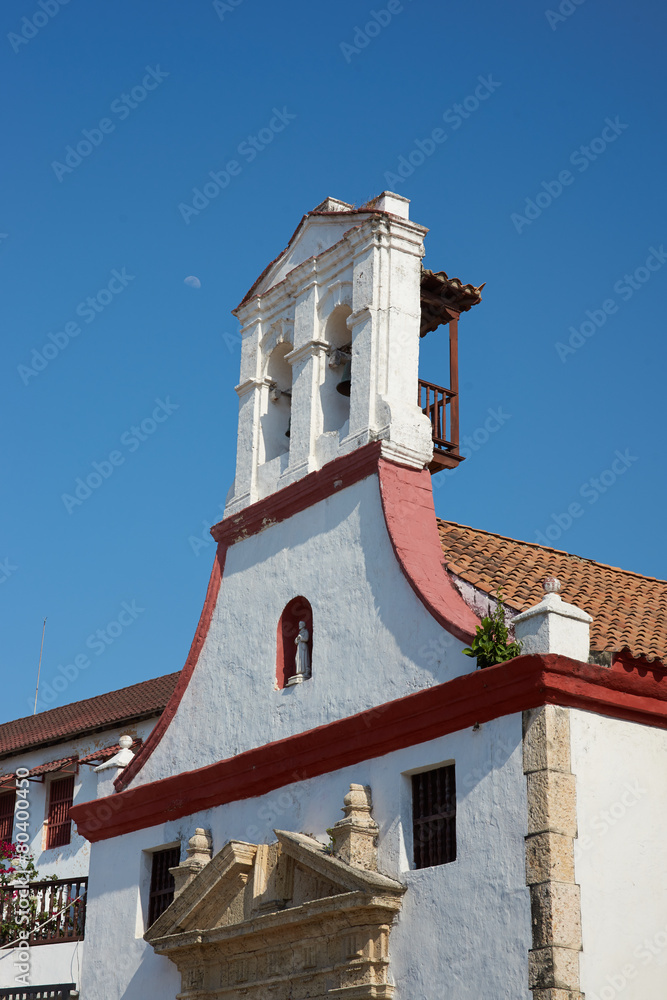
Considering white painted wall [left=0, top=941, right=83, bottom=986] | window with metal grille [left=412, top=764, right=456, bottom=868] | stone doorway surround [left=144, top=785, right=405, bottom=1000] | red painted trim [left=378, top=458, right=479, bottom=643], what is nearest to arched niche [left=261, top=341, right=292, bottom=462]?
red painted trim [left=378, top=458, right=479, bottom=643]

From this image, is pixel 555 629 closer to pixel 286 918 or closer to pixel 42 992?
pixel 286 918

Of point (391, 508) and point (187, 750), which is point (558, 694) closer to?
point (391, 508)

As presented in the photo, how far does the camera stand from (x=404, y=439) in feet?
46.2

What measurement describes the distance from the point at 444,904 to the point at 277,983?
2.20 meters

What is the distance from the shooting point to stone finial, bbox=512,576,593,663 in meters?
11.3

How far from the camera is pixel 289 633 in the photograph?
48.1ft

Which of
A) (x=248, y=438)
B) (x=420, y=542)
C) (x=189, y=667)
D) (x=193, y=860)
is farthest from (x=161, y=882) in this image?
(x=248, y=438)

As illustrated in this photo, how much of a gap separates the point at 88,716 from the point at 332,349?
1271 cm

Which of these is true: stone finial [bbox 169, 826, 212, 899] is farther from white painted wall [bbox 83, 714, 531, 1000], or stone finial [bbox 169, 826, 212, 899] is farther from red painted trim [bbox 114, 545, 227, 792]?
red painted trim [bbox 114, 545, 227, 792]

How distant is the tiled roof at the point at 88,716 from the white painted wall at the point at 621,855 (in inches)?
501

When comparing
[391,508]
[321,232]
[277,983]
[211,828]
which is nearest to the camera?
[277,983]

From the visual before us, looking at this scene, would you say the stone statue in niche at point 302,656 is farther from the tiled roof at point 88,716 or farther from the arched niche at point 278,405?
the tiled roof at point 88,716

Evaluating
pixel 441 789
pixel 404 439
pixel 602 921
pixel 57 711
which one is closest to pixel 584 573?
pixel 404 439

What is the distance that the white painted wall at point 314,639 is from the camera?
12.9 metres
